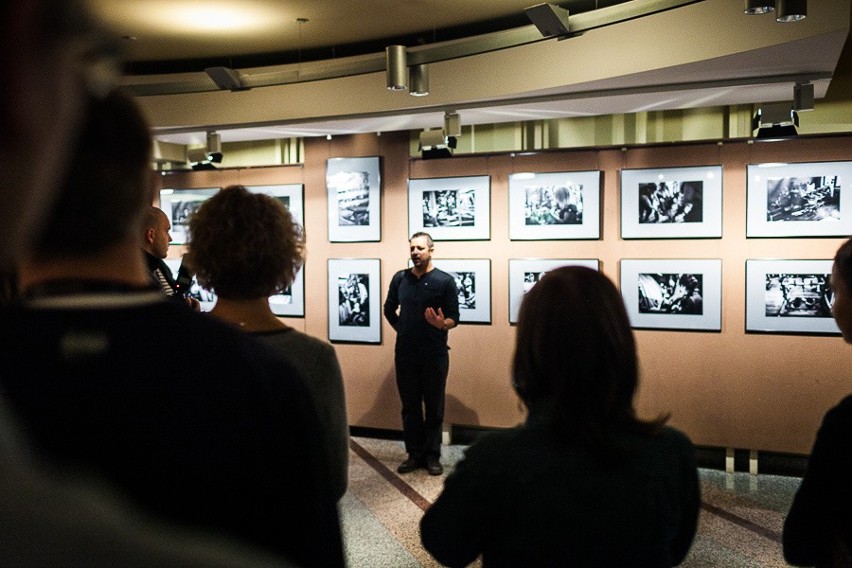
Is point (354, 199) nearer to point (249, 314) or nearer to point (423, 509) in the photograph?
point (423, 509)

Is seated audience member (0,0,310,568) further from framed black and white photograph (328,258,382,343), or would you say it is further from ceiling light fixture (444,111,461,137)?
framed black and white photograph (328,258,382,343)

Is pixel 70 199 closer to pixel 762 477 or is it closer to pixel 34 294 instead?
pixel 34 294

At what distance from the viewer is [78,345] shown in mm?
866

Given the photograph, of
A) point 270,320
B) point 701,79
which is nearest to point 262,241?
point 270,320

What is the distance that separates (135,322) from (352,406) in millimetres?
7548

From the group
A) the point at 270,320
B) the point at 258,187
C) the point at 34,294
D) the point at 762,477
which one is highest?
the point at 258,187

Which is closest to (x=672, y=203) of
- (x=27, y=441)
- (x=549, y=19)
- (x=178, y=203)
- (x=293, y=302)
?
(x=549, y=19)

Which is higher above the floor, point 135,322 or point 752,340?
point 135,322

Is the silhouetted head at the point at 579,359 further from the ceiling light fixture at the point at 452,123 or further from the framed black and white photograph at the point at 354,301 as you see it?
the framed black and white photograph at the point at 354,301

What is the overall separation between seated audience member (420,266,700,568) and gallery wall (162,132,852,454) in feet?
16.0

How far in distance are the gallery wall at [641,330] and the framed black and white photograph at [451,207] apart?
8 cm

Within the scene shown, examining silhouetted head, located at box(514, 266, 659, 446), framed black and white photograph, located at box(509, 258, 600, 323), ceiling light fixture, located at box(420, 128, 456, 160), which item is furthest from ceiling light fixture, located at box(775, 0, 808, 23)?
framed black and white photograph, located at box(509, 258, 600, 323)

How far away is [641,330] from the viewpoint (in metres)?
7.23

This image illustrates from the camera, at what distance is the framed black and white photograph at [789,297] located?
6.60 metres
